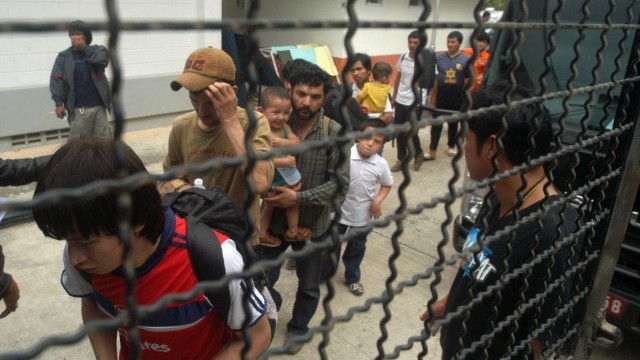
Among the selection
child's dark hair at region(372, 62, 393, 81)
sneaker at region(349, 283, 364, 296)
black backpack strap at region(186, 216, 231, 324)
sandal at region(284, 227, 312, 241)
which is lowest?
sneaker at region(349, 283, 364, 296)

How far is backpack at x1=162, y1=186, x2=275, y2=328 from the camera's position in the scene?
1392 millimetres

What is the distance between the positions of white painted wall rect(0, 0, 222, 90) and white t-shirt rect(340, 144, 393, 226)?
3.03 meters

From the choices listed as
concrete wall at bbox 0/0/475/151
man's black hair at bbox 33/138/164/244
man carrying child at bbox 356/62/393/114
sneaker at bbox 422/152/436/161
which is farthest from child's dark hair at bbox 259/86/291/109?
sneaker at bbox 422/152/436/161

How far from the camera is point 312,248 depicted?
3.14 feet

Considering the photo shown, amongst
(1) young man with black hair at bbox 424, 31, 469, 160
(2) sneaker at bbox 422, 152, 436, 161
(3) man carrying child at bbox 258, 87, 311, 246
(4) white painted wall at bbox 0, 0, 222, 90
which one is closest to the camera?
(3) man carrying child at bbox 258, 87, 311, 246

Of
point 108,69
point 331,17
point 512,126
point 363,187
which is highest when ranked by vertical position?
point 331,17

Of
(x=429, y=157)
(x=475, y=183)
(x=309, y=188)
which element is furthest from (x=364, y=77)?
(x=475, y=183)

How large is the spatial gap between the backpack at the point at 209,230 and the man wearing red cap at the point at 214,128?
13.2 inches

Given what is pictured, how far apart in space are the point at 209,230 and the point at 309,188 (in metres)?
1.57

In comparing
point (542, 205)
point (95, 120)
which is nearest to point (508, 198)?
point (542, 205)

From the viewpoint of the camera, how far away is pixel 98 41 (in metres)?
6.29

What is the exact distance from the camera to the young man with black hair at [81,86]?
16.8 feet

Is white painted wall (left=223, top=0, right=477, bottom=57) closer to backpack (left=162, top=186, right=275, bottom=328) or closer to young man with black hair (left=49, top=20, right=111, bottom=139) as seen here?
young man with black hair (left=49, top=20, right=111, bottom=139)

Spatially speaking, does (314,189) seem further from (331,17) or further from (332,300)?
(331,17)
